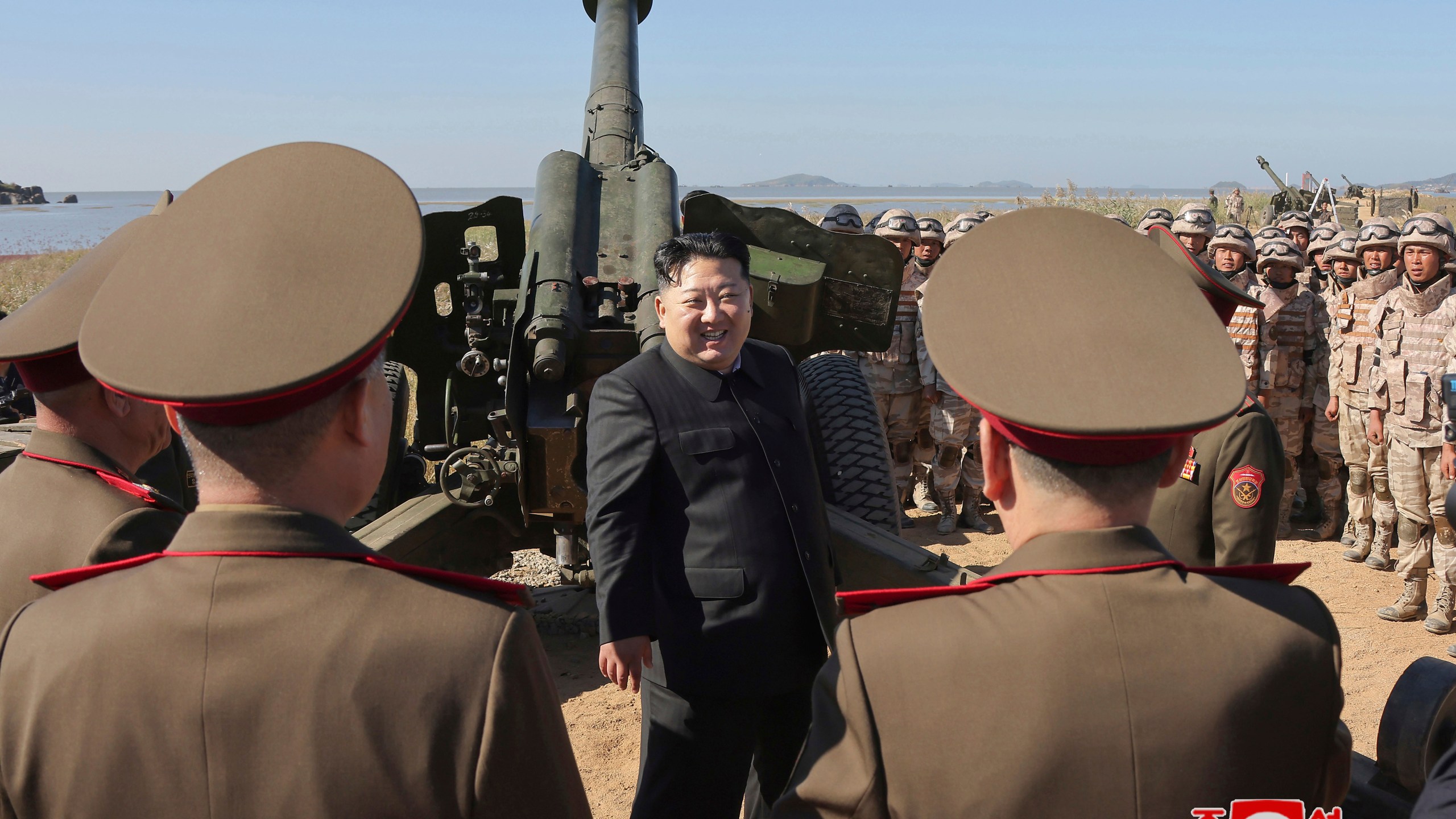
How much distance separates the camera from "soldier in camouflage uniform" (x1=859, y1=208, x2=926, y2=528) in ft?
25.9

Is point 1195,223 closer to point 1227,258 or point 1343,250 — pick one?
point 1227,258

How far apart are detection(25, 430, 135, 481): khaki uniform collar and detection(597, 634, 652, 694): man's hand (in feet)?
3.89

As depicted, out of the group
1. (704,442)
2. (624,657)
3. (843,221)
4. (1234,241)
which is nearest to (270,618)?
(624,657)

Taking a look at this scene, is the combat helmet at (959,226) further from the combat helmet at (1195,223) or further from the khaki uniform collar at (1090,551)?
the khaki uniform collar at (1090,551)

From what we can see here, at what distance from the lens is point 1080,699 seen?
1288mm

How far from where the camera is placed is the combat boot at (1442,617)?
5914 millimetres

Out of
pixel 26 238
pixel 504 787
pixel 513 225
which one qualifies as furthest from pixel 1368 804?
pixel 26 238

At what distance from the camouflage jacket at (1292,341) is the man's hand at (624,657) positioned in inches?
251

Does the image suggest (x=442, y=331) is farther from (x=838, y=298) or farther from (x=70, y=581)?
(x=70, y=581)

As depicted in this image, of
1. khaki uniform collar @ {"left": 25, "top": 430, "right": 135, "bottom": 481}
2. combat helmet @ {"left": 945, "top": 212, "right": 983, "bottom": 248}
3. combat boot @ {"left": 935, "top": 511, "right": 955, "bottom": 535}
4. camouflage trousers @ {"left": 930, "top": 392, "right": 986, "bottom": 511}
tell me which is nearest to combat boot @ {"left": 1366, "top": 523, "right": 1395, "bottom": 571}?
camouflage trousers @ {"left": 930, "top": 392, "right": 986, "bottom": 511}

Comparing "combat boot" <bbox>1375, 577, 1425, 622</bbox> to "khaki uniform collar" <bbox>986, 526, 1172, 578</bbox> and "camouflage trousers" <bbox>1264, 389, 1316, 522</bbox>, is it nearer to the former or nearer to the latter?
"camouflage trousers" <bbox>1264, 389, 1316, 522</bbox>

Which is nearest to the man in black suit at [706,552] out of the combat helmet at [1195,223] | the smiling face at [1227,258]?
the smiling face at [1227,258]

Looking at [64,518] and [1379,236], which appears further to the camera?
[1379,236]

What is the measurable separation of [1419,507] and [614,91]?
511 centimetres
